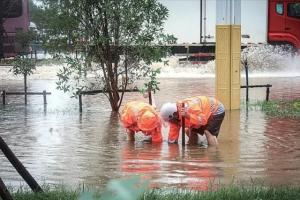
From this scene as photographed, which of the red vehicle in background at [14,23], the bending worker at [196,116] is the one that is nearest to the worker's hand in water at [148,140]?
the bending worker at [196,116]

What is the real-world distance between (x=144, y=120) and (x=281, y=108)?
5.28 meters

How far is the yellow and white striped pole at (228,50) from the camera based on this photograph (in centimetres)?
1342

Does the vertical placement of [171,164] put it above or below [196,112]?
below

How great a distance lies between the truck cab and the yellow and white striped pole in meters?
13.1

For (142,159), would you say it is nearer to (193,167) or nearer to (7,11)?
(193,167)

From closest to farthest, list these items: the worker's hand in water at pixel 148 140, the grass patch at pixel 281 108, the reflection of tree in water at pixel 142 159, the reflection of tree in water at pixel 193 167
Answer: the reflection of tree in water at pixel 193 167 → the reflection of tree in water at pixel 142 159 → the worker's hand in water at pixel 148 140 → the grass patch at pixel 281 108

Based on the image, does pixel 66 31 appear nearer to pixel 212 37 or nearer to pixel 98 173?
pixel 98 173

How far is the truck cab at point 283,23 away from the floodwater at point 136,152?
45.6 ft

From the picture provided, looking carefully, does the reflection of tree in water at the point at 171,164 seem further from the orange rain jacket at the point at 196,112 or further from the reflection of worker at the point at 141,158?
the orange rain jacket at the point at 196,112

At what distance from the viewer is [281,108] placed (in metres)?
13.0

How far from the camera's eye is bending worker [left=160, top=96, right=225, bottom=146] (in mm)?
8414

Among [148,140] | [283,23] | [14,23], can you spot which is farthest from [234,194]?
[14,23]

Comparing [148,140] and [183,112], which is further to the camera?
[148,140]

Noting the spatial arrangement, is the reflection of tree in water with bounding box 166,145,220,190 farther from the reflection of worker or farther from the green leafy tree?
the green leafy tree
